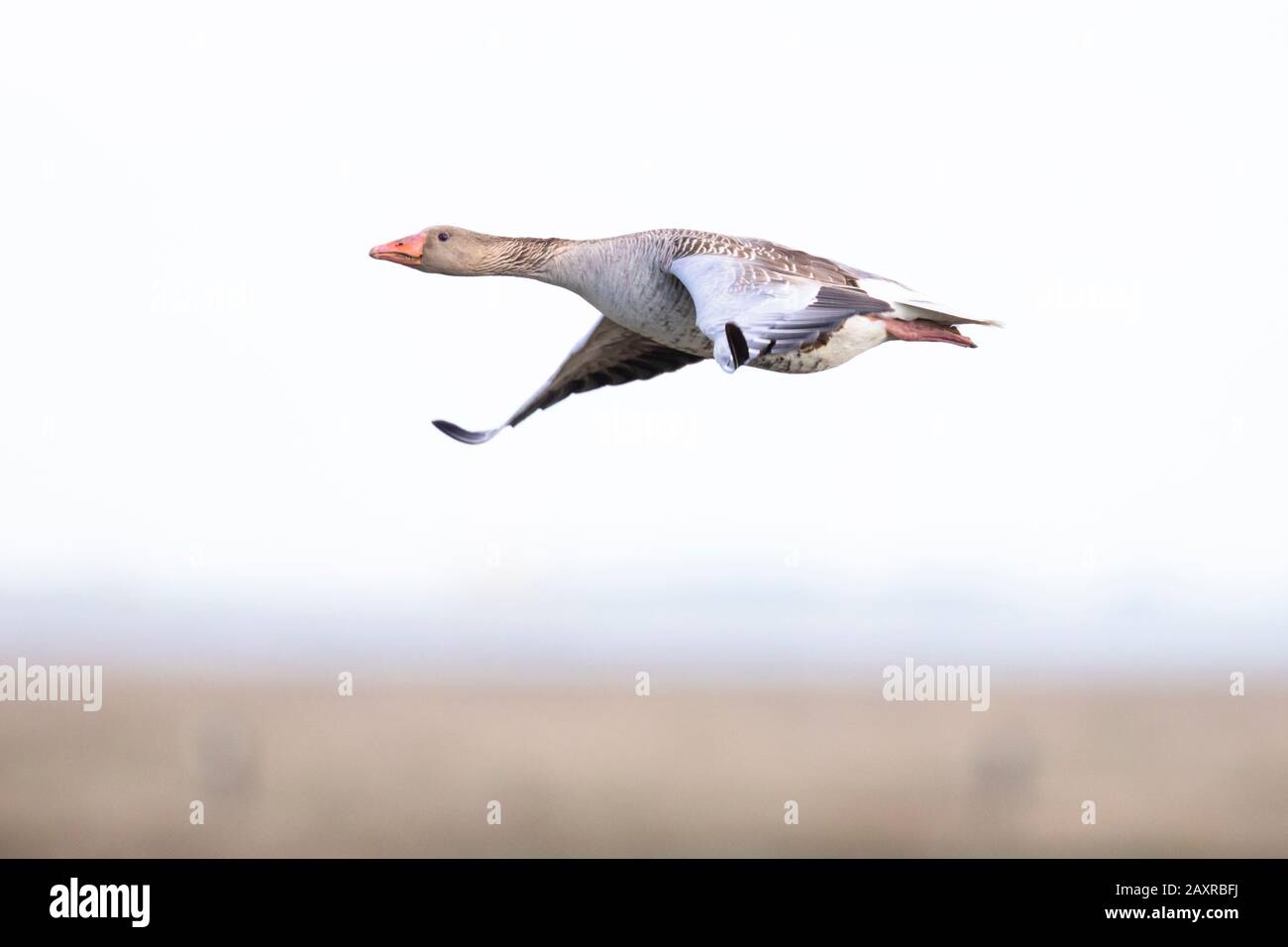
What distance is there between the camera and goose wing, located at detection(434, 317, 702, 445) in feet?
46.4

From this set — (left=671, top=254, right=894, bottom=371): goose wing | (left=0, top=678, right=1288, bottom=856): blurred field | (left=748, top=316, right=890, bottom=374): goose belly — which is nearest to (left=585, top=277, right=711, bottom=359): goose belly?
(left=671, top=254, right=894, bottom=371): goose wing

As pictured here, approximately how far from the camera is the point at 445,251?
13789 millimetres

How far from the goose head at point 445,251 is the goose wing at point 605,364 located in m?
1.15

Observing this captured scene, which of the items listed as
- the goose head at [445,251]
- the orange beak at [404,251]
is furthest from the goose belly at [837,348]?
the orange beak at [404,251]

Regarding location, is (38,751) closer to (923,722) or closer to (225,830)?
(225,830)

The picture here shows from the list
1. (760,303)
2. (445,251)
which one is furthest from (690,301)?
(445,251)

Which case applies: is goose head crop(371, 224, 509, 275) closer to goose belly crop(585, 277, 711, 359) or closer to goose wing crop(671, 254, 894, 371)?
goose belly crop(585, 277, 711, 359)

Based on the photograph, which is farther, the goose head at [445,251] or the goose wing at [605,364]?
the goose wing at [605,364]

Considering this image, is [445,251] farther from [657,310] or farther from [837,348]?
[837,348]

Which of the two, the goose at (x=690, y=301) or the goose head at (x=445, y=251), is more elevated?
the goose head at (x=445, y=251)

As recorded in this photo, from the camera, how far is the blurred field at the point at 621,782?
2978 cm

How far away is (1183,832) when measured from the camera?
32.6 meters

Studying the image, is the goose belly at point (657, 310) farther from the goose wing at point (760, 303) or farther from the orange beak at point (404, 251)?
the orange beak at point (404, 251)

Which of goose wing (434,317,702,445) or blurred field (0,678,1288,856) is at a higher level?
goose wing (434,317,702,445)
